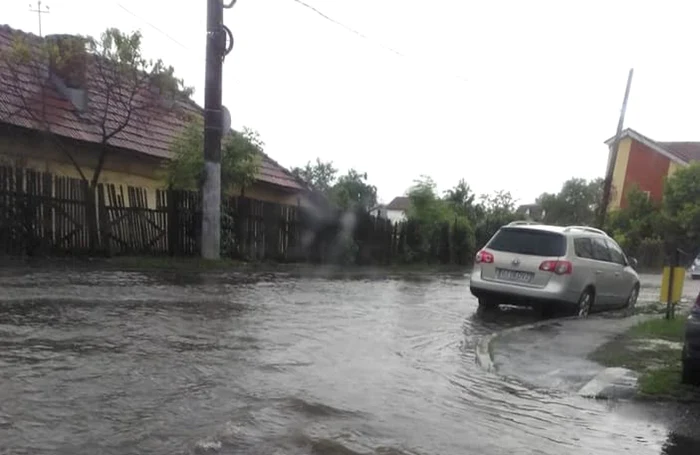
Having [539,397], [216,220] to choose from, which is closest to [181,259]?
[216,220]

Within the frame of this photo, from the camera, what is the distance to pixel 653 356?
9594 millimetres

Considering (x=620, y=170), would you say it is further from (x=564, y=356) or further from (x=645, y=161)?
(x=564, y=356)

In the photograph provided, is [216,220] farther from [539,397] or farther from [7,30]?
[539,397]

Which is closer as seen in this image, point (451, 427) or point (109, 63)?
point (451, 427)

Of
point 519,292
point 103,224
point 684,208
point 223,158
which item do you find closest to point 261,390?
point 519,292

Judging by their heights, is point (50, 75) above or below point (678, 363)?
above

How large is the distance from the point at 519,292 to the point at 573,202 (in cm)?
4072

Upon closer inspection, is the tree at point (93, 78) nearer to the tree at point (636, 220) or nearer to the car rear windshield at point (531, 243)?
the car rear windshield at point (531, 243)

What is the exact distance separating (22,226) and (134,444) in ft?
39.3

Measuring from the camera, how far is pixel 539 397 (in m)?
7.48

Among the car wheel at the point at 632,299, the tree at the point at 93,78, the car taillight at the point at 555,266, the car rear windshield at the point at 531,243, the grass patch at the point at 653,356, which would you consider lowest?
the car wheel at the point at 632,299

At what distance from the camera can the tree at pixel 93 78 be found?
17.4 metres

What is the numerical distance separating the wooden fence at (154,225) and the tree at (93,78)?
36cm

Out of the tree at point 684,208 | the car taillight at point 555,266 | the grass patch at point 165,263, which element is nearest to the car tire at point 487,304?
the car taillight at point 555,266
